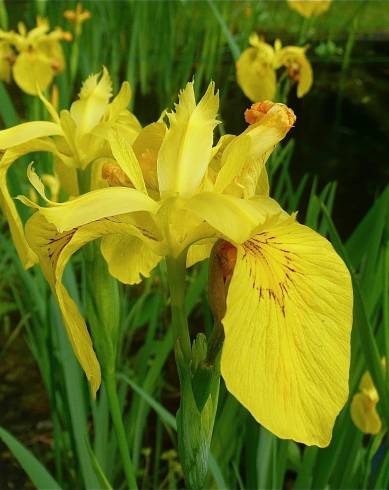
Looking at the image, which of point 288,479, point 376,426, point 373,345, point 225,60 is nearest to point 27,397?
point 288,479

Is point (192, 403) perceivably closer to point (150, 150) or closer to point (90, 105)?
point (150, 150)

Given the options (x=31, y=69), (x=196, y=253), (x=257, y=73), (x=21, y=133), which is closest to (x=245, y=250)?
(x=196, y=253)

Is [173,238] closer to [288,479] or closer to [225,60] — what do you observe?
[288,479]

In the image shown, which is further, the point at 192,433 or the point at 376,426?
the point at 376,426

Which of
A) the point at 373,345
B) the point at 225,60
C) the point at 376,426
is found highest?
the point at 373,345

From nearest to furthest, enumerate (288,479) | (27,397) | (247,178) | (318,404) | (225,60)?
(318,404) → (247,178) → (288,479) → (27,397) → (225,60)

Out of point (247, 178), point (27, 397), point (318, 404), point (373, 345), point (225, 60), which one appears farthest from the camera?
point (225, 60)
